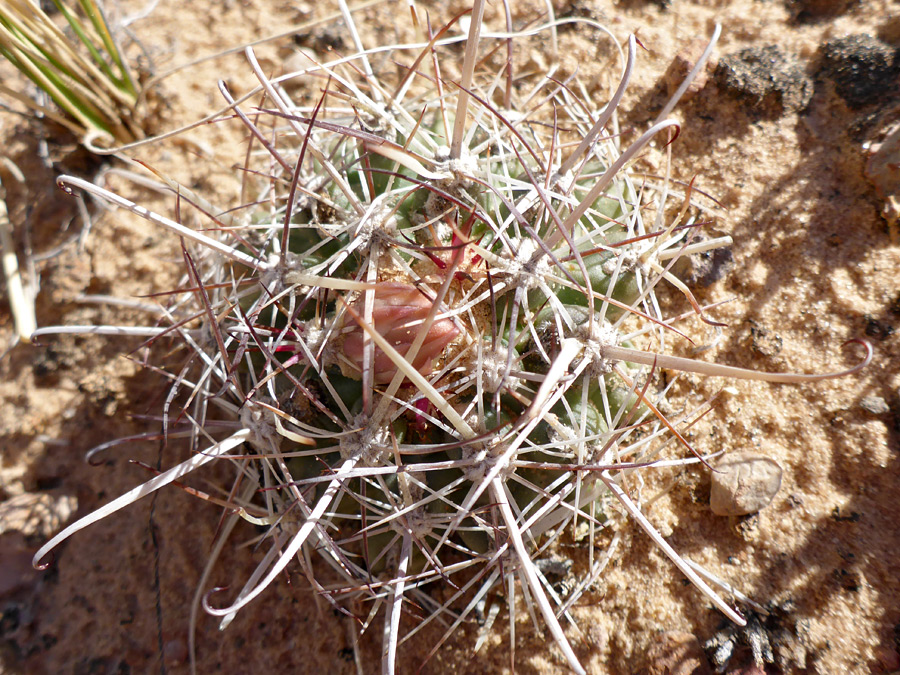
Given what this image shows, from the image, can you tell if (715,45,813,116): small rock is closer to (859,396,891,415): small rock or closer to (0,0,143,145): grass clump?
(859,396,891,415): small rock

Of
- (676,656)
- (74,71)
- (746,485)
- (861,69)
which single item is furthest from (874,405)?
(74,71)

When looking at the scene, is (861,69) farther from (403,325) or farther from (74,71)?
(74,71)

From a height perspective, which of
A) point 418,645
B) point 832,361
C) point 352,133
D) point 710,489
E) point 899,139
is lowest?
point 418,645

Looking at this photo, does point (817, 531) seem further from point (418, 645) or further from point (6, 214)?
point (6, 214)

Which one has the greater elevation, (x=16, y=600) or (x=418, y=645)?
(x=418, y=645)

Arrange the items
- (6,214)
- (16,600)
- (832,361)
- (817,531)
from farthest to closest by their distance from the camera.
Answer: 1. (6,214)
2. (16,600)
3. (832,361)
4. (817,531)

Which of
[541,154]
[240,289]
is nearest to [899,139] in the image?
[541,154]

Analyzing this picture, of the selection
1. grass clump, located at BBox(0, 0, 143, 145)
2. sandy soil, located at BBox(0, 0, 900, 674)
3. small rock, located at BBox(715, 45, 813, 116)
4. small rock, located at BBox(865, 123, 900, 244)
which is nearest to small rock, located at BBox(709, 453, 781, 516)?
sandy soil, located at BBox(0, 0, 900, 674)
